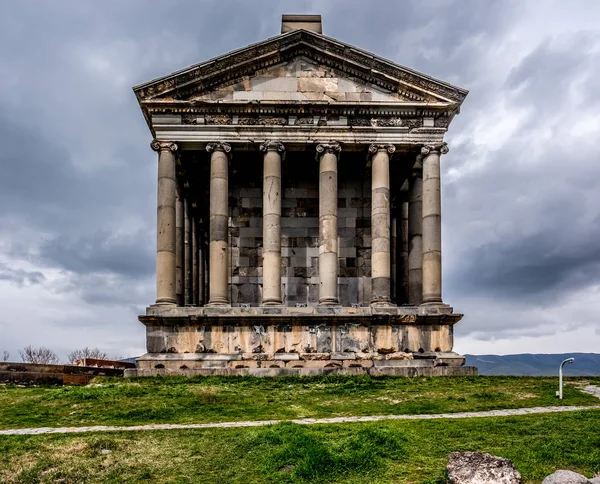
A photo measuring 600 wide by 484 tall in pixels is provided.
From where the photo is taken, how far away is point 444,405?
62.3ft

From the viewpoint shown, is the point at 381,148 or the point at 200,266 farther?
the point at 200,266

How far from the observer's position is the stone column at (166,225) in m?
27.8

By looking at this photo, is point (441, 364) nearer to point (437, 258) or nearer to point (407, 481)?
point (437, 258)

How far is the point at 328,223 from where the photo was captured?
28.5 m

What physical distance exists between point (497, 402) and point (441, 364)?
6.82 meters

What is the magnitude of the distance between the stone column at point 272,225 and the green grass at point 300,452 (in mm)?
12247

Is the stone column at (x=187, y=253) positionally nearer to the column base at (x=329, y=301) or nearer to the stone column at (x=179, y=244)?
the stone column at (x=179, y=244)

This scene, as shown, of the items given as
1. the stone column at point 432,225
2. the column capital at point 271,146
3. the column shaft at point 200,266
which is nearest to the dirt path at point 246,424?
the stone column at point 432,225

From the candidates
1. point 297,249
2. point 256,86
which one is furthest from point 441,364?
point 256,86

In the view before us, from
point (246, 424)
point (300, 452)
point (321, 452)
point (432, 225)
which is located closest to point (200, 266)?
point (432, 225)

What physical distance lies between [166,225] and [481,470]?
64.2 feet

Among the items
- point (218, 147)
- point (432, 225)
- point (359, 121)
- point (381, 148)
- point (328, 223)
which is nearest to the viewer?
point (328, 223)

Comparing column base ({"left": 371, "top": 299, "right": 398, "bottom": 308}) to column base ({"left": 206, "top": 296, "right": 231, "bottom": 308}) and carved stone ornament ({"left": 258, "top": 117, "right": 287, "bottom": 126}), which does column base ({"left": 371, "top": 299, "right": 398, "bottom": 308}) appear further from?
carved stone ornament ({"left": 258, "top": 117, "right": 287, "bottom": 126})

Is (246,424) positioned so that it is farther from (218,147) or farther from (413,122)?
(413,122)
